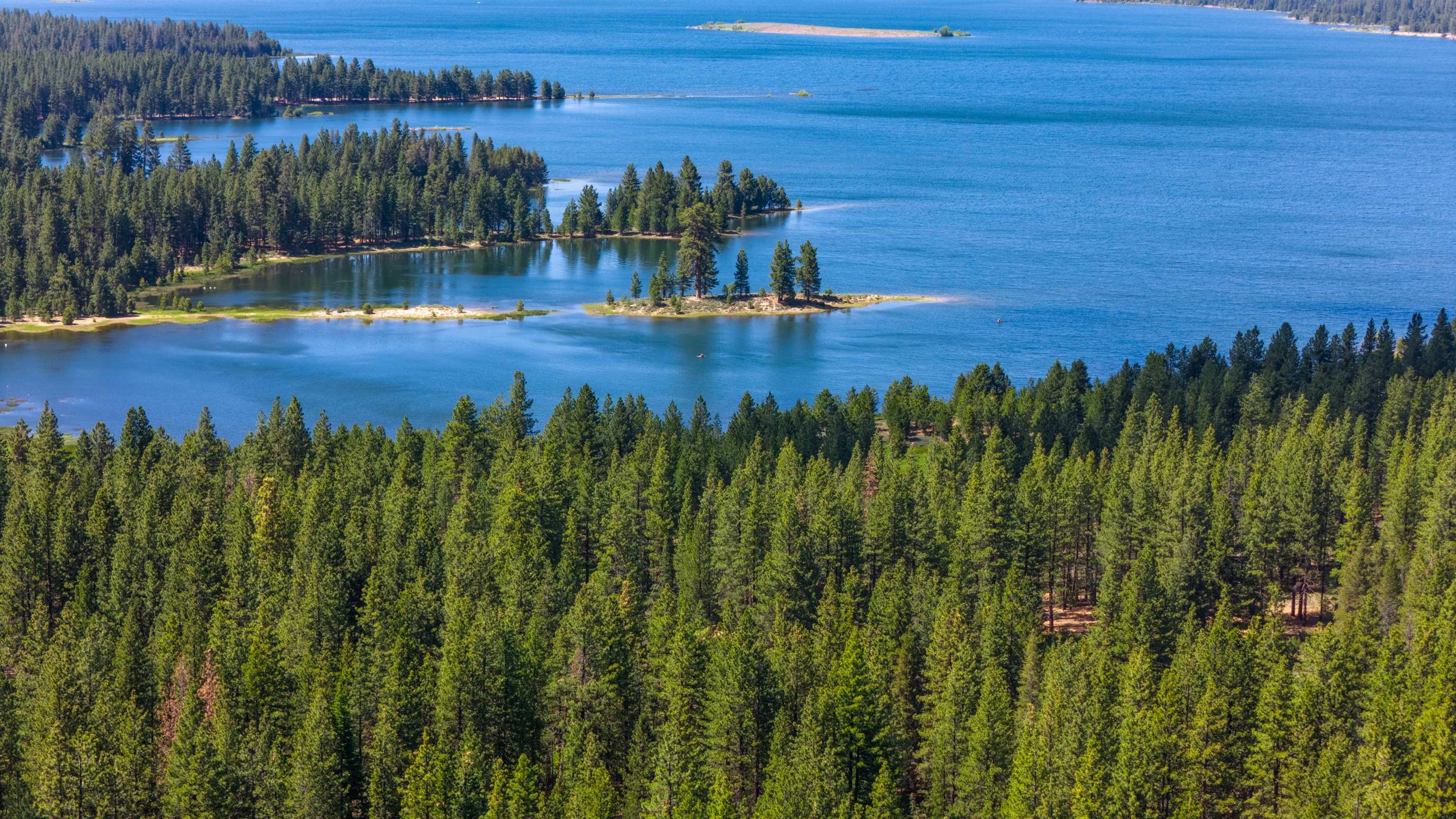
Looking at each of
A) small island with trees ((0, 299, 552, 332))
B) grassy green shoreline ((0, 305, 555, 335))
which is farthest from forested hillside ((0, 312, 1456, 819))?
small island with trees ((0, 299, 552, 332))

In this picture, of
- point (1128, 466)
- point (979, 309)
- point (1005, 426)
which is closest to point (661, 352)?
point (979, 309)

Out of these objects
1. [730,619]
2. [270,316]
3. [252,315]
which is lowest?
[730,619]

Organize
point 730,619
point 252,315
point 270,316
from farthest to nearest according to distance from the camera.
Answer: point 252,315, point 270,316, point 730,619

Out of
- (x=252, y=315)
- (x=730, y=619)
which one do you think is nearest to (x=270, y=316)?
(x=252, y=315)

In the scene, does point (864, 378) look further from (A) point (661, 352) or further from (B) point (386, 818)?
(B) point (386, 818)

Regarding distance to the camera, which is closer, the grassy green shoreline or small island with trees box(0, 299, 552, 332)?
the grassy green shoreline

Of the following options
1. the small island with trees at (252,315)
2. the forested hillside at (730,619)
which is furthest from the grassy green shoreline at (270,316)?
the forested hillside at (730,619)

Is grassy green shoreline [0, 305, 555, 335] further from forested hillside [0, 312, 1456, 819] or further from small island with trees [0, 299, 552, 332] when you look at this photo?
forested hillside [0, 312, 1456, 819]

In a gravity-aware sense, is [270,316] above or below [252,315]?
below

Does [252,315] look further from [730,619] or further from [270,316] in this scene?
[730,619]

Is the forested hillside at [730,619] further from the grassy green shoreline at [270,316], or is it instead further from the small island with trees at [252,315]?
the small island with trees at [252,315]
